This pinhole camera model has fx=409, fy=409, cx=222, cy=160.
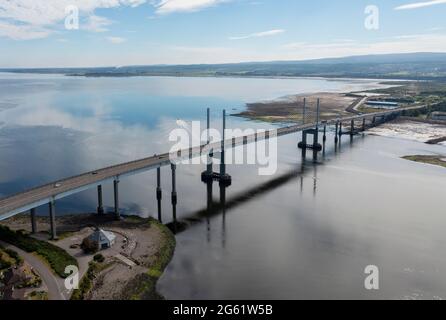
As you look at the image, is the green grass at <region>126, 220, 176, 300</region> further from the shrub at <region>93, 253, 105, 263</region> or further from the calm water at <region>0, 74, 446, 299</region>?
the shrub at <region>93, 253, 105, 263</region>

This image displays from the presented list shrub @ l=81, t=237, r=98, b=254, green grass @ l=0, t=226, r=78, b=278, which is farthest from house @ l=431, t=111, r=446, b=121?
green grass @ l=0, t=226, r=78, b=278

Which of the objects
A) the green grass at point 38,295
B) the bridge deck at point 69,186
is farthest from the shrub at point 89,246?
the green grass at point 38,295

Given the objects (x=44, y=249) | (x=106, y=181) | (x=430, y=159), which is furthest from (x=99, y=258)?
(x=430, y=159)

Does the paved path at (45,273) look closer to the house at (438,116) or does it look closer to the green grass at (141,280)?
the green grass at (141,280)

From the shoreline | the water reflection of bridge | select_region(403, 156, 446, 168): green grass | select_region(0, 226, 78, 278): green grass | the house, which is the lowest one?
the shoreline

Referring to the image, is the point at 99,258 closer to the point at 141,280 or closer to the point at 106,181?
the point at 141,280
